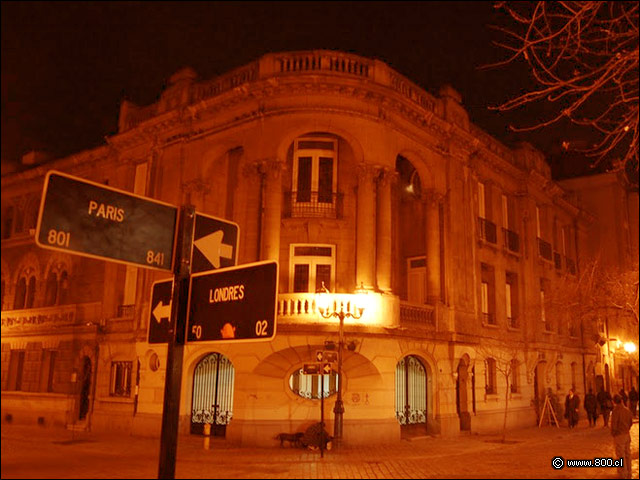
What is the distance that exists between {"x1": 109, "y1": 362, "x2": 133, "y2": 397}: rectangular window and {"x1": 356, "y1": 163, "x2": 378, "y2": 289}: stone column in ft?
34.1

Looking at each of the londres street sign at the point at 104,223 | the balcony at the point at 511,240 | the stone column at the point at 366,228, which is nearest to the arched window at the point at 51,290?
the stone column at the point at 366,228

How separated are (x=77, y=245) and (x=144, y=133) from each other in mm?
22944

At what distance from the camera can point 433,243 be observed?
24.3m

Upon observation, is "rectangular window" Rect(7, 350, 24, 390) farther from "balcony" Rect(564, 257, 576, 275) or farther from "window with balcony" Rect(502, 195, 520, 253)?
"balcony" Rect(564, 257, 576, 275)

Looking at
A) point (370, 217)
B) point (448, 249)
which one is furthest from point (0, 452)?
point (448, 249)

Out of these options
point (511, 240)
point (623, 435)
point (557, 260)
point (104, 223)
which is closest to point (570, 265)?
point (557, 260)

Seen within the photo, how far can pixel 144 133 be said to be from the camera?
25.9m

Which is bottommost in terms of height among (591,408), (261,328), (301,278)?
(591,408)

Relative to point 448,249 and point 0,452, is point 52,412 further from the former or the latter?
point 0,452

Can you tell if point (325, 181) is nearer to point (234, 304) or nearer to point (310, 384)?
point (310, 384)

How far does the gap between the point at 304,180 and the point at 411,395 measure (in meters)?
9.02

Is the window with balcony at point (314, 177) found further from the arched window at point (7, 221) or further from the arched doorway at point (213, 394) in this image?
the arched window at point (7, 221)

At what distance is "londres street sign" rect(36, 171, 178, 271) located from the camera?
4.05 m

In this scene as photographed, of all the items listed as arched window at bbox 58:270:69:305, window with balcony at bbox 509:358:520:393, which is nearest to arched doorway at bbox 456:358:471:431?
window with balcony at bbox 509:358:520:393
